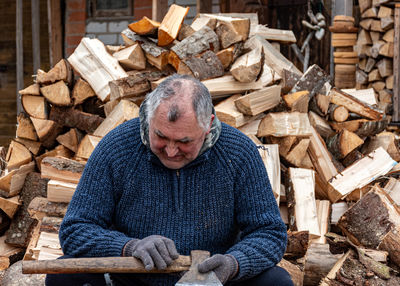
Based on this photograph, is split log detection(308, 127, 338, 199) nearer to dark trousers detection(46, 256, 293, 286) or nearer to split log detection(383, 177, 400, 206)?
split log detection(383, 177, 400, 206)

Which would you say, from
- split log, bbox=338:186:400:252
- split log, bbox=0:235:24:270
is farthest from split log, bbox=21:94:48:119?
split log, bbox=338:186:400:252

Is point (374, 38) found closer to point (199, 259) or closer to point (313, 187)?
point (313, 187)

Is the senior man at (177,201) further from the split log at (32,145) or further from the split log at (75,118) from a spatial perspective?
the split log at (32,145)

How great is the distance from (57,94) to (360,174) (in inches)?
97.3

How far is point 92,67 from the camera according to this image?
4.46 meters

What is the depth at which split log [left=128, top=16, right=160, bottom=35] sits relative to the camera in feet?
14.7

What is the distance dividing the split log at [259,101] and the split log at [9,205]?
6.21ft

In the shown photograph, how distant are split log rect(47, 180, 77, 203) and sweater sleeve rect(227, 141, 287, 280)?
59.2 inches

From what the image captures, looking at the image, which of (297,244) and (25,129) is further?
(25,129)

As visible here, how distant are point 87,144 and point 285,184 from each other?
1.54m

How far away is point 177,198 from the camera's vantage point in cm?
261

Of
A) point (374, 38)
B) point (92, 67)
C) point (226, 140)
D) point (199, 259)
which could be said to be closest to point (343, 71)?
point (374, 38)

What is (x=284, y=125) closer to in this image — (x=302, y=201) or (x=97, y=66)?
(x=302, y=201)

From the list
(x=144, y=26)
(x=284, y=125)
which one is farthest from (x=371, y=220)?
(x=144, y=26)
